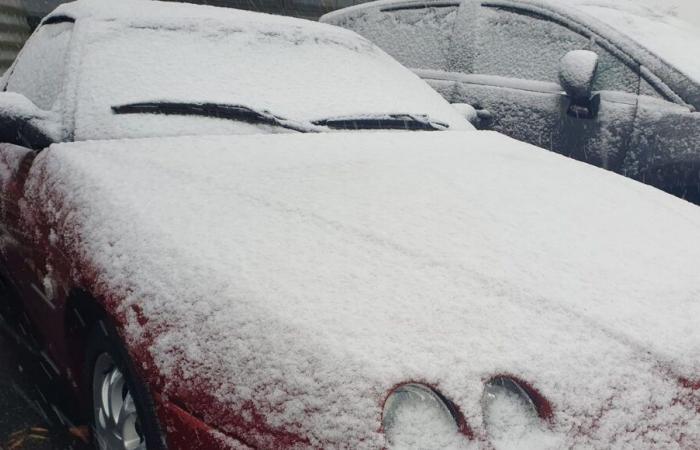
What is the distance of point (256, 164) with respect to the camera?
1933mm

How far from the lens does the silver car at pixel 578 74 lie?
3.78 meters

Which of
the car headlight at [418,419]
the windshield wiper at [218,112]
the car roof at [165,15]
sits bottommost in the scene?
the car headlight at [418,419]

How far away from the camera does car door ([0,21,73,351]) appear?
6.34ft

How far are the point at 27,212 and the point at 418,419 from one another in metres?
1.53

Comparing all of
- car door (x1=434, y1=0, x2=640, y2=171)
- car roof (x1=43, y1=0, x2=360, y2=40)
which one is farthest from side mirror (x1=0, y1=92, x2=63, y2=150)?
car door (x1=434, y1=0, x2=640, y2=171)

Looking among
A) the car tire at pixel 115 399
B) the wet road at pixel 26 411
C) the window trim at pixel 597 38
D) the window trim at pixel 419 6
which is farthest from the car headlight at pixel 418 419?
the window trim at pixel 419 6

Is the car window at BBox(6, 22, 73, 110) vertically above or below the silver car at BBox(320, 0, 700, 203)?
above

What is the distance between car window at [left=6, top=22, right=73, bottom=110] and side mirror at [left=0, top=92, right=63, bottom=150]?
13cm

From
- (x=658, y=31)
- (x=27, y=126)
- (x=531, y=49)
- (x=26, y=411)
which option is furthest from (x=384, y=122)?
(x=658, y=31)

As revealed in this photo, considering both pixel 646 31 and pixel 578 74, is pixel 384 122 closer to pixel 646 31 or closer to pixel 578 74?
pixel 578 74

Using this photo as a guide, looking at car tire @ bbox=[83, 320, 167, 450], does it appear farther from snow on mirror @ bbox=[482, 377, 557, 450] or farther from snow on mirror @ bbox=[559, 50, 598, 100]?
snow on mirror @ bbox=[559, 50, 598, 100]

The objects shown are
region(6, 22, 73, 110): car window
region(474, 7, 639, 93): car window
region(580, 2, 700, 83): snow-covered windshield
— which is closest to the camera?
region(6, 22, 73, 110): car window

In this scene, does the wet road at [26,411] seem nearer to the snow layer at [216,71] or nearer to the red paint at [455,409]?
the snow layer at [216,71]

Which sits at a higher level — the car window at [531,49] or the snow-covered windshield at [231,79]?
the snow-covered windshield at [231,79]
